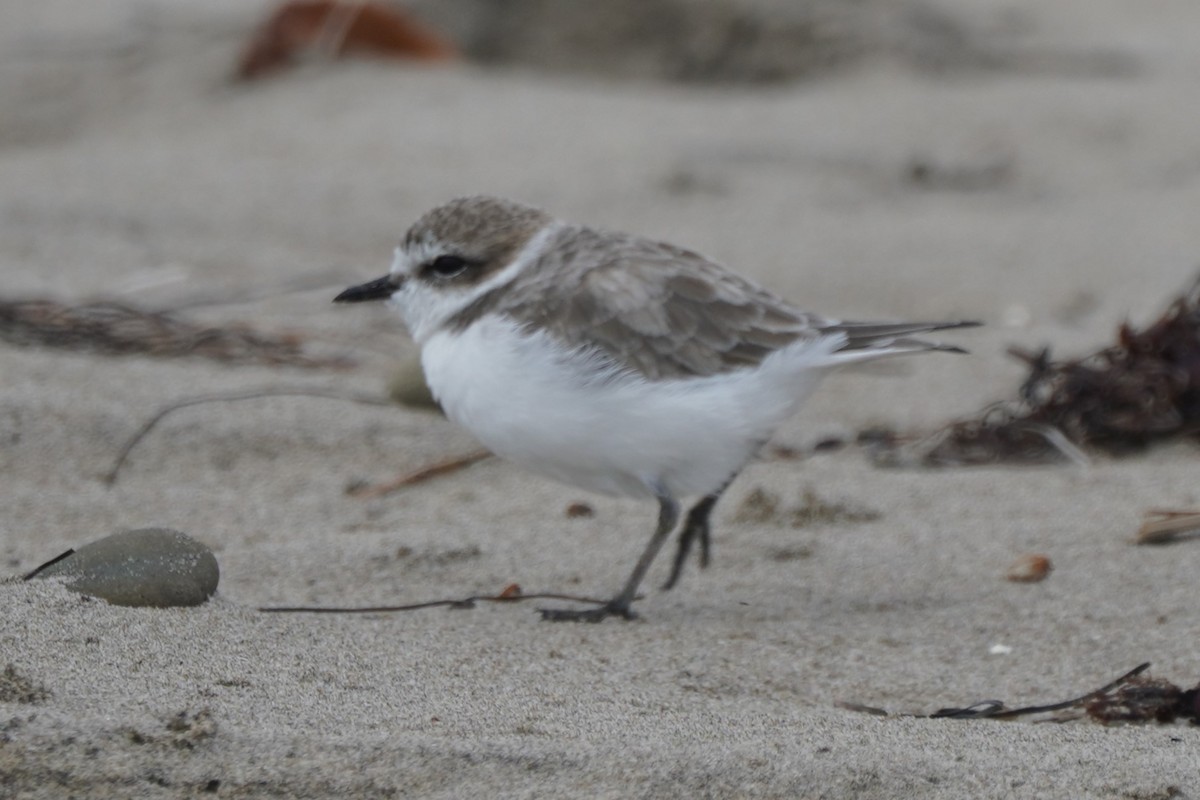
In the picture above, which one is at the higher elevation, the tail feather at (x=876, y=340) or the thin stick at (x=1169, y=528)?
the tail feather at (x=876, y=340)

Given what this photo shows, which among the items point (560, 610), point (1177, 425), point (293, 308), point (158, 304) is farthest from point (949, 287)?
point (560, 610)

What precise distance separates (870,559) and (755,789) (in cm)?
157

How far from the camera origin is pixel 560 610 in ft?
11.7

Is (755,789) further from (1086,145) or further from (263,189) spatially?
(1086,145)

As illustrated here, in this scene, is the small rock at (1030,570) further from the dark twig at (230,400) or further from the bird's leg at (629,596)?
the dark twig at (230,400)

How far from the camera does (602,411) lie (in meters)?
3.49

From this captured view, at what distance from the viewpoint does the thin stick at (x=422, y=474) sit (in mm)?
4505

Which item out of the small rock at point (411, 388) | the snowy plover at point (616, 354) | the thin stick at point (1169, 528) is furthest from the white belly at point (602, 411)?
the small rock at point (411, 388)

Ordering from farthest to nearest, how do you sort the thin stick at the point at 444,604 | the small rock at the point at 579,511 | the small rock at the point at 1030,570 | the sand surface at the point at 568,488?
the small rock at the point at 579,511 < the small rock at the point at 1030,570 < the thin stick at the point at 444,604 < the sand surface at the point at 568,488

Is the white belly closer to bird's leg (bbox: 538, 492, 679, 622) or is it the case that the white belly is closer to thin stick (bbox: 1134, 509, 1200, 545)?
bird's leg (bbox: 538, 492, 679, 622)

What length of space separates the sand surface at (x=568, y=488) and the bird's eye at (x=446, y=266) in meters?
0.66

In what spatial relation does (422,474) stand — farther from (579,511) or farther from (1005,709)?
(1005,709)

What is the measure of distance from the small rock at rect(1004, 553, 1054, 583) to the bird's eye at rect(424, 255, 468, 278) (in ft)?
4.76

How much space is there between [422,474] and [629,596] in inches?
47.0
